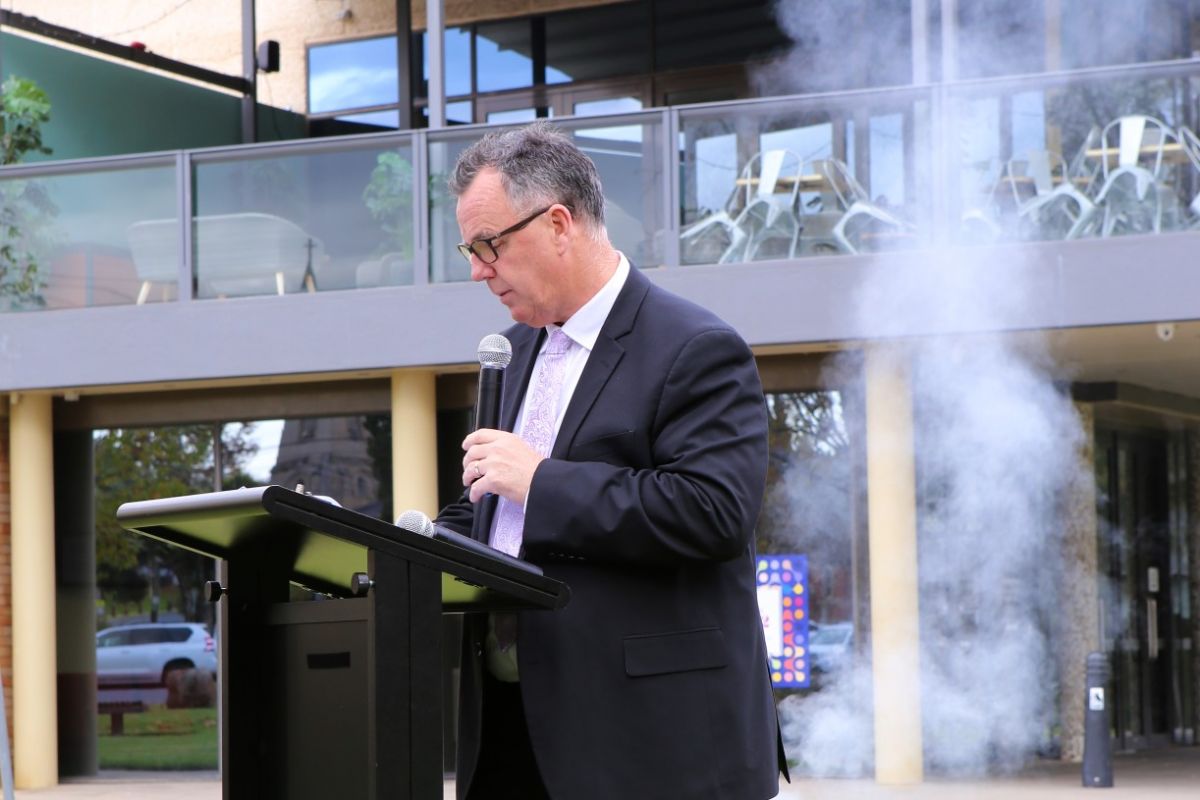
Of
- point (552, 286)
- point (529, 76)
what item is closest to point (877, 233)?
point (529, 76)

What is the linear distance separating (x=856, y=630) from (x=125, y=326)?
582 centimetres

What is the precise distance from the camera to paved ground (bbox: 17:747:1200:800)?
35.4 feet

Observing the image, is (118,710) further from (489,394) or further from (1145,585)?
(489,394)

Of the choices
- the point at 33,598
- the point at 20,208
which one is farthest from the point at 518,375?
the point at 33,598

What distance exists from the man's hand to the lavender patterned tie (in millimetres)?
177

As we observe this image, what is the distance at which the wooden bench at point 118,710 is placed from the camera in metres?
13.4

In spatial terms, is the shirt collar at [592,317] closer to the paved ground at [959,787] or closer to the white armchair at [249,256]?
the paved ground at [959,787]

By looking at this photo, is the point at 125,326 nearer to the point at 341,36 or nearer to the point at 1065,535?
the point at 341,36

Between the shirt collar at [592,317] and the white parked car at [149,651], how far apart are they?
11348 mm

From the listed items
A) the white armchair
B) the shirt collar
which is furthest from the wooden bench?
the shirt collar

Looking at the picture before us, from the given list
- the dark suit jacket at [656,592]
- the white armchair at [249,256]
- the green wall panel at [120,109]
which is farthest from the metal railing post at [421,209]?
the dark suit jacket at [656,592]

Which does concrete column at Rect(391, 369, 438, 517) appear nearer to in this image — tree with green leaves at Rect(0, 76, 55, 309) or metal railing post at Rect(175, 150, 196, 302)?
metal railing post at Rect(175, 150, 196, 302)

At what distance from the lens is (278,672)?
228cm

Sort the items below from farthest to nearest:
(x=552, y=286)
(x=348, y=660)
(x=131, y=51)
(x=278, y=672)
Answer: (x=131, y=51)
(x=552, y=286)
(x=278, y=672)
(x=348, y=660)
